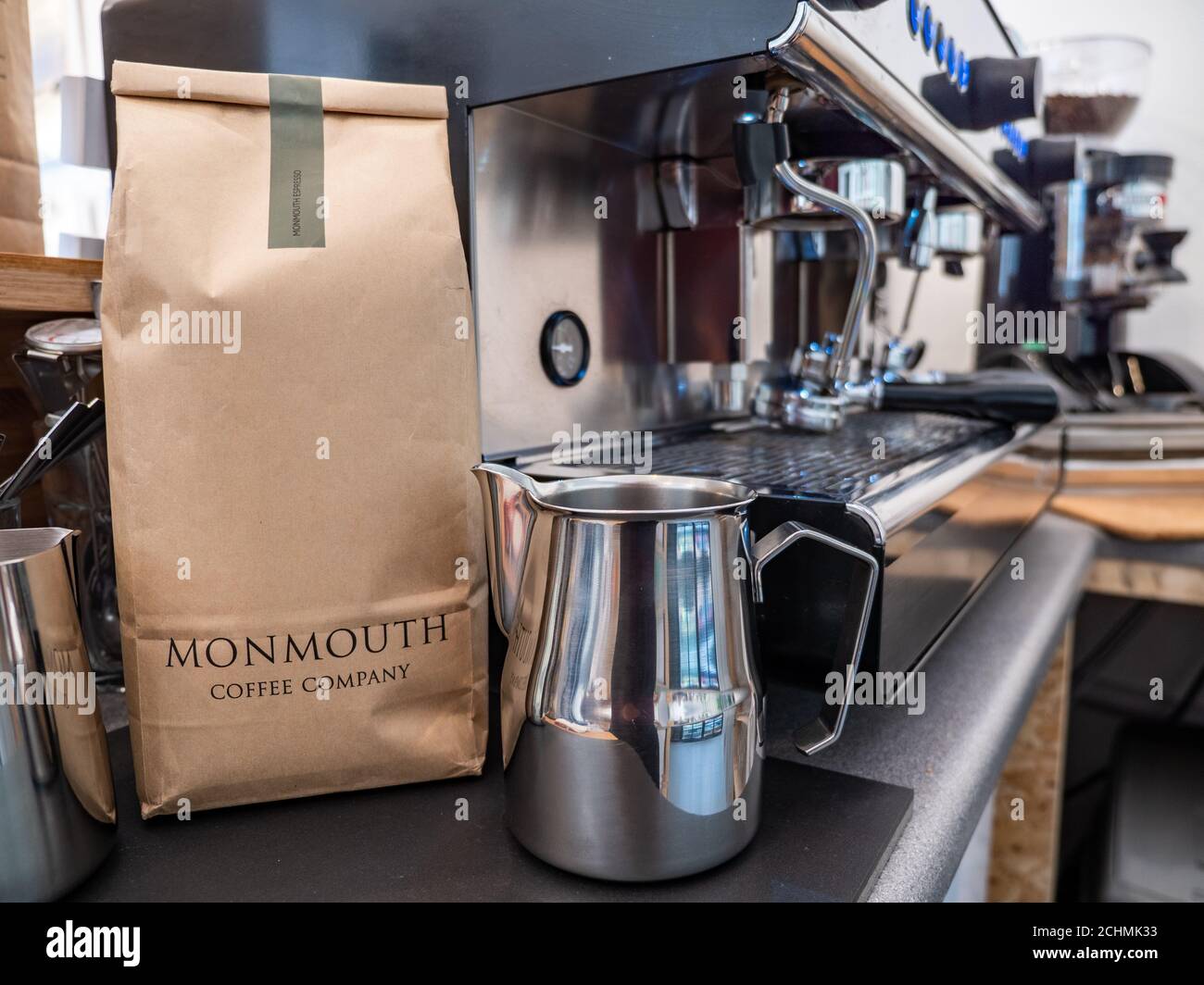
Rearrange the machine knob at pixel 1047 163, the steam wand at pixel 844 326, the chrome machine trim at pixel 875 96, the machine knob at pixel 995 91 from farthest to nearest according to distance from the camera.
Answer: the machine knob at pixel 1047 163 < the machine knob at pixel 995 91 < the steam wand at pixel 844 326 < the chrome machine trim at pixel 875 96

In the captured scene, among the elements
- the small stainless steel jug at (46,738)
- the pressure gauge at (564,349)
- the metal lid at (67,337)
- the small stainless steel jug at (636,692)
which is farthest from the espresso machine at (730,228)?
the small stainless steel jug at (46,738)

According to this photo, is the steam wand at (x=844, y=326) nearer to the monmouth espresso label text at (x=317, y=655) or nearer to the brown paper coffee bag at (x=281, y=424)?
the brown paper coffee bag at (x=281, y=424)

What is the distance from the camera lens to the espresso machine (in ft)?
1.76

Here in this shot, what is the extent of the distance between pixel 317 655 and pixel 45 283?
349mm

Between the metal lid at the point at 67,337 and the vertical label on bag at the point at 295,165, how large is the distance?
20 cm

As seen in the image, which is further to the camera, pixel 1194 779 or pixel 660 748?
pixel 1194 779

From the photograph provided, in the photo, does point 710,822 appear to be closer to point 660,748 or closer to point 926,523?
point 660,748

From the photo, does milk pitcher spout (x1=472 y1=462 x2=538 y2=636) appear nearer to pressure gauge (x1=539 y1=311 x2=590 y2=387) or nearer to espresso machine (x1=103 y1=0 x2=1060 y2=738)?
espresso machine (x1=103 y1=0 x2=1060 y2=738)

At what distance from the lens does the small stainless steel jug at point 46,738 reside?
1.22 ft

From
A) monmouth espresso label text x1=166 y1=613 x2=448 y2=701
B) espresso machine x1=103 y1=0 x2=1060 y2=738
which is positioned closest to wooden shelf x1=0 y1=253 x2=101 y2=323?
espresso machine x1=103 y1=0 x2=1060 y2=738

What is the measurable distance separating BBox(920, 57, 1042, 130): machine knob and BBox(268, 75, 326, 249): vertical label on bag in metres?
0.62

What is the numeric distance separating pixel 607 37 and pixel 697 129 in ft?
0.70
